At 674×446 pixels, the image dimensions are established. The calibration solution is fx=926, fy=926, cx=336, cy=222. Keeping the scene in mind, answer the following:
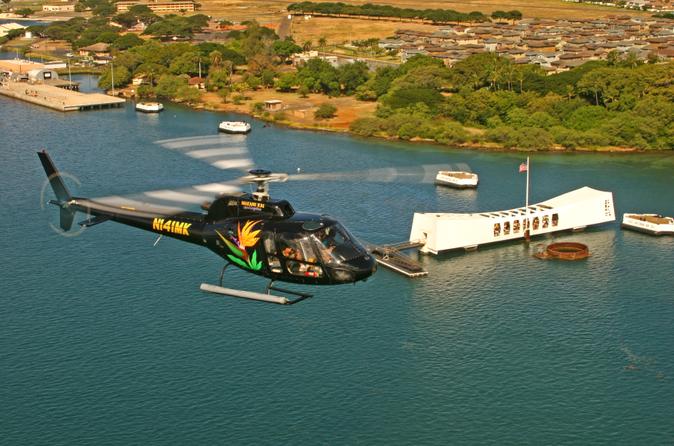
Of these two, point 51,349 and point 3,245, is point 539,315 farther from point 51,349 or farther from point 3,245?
point 3,245

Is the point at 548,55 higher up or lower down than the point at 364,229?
higher up

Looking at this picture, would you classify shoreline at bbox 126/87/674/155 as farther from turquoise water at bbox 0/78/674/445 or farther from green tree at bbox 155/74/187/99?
turquoise water at bbox 0/78/674/445

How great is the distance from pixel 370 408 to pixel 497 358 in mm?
8295

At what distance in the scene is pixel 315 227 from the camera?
3331 cm

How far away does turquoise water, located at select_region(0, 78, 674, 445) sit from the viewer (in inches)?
1692

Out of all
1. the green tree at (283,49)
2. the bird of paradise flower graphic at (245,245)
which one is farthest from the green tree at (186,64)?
the bird of paradise flower graphic at (245,245)

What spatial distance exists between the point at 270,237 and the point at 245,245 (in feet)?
4.16

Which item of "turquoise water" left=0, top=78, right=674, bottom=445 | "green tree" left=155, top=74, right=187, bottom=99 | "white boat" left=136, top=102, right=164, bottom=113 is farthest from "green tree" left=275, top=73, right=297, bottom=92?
"turquoise water" left=0, top=78, right=674, bottom=445

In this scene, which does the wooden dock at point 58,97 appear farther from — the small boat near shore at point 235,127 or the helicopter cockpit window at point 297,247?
the helicopter cockpit window at point 297,247

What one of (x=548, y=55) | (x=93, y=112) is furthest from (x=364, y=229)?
(x=548, y=55)

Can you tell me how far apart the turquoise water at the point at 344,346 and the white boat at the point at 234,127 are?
2957 centimetres

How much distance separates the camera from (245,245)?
34938mm

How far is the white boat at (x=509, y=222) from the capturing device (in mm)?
62188

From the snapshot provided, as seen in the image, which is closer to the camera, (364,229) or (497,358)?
(497,358)
